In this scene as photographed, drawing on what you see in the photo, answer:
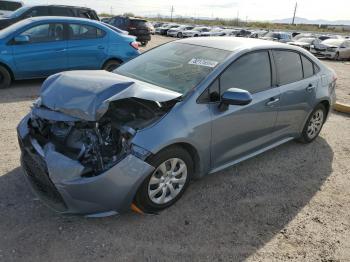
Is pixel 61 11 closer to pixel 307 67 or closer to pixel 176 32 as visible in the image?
pixel 307 67

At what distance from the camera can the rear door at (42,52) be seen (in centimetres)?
768

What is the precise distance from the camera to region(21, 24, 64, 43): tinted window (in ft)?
25.7

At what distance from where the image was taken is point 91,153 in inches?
123

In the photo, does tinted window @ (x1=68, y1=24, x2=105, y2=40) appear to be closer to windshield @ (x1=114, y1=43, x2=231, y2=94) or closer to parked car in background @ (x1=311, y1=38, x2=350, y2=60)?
windshield @ (x1=114, y1=43, x2=231, y2=94)

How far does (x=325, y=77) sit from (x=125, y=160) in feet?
12.2

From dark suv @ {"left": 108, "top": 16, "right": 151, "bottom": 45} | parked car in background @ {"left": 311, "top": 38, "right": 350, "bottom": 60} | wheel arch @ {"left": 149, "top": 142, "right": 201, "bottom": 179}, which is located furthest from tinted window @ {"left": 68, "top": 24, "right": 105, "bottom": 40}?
parked car in background @ {"left": 311, "top": 38, "right": 350, "bottom": 60}

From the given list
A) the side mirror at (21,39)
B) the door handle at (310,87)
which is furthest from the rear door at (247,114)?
the side mirror at (21,39)

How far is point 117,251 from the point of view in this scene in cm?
300

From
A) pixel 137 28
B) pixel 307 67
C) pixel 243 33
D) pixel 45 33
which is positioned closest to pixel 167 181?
pixel 307 67

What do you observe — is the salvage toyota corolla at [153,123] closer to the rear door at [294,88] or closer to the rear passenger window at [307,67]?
the rear door at [294,88]

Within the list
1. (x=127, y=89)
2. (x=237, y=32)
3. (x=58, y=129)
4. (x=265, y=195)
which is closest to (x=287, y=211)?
(x=265, y=195)

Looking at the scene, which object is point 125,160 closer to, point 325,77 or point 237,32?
point 325,77

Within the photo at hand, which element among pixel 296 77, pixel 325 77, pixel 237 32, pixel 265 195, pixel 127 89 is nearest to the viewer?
pixel 127 89

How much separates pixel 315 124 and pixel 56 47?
5.67 m
